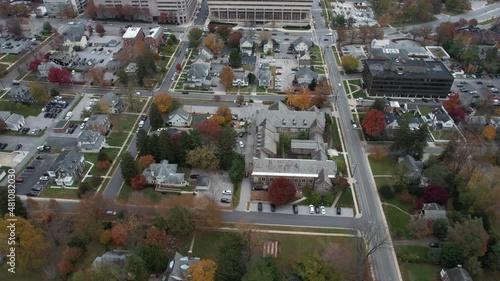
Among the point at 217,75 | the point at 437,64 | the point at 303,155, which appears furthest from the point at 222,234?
the point at 437,64

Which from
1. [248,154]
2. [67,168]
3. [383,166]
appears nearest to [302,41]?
[248,154]

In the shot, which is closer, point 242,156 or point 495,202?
point 495,202

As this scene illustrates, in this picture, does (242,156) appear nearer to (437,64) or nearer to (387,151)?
(387,151)

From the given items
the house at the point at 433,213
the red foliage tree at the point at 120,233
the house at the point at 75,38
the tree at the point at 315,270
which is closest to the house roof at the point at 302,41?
the house at the point at 75,38

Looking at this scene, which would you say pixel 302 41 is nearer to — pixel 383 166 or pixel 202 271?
pixel 383 166

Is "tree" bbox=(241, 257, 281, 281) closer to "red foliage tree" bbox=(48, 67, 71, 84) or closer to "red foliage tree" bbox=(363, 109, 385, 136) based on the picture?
"red foliage tree" bbox=(363, 109, 385, 136)

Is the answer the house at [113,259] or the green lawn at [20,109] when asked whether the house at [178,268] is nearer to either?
the house at [113,259]

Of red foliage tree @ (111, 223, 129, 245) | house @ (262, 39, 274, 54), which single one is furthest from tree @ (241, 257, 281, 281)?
house @ (262, 39, 274, 54)
